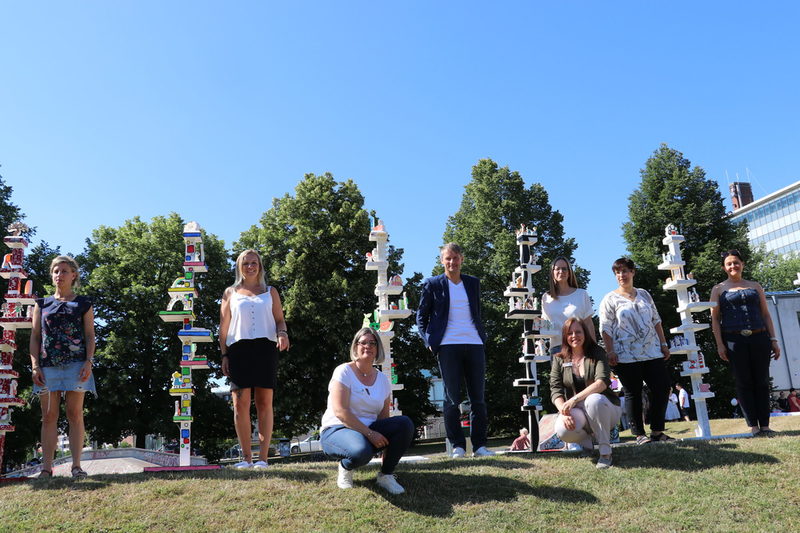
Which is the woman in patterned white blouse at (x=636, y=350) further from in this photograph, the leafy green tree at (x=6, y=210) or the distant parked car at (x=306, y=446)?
the distant parked car at (x=306, y=446)

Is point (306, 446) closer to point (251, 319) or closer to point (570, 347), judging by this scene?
point (251, 319)

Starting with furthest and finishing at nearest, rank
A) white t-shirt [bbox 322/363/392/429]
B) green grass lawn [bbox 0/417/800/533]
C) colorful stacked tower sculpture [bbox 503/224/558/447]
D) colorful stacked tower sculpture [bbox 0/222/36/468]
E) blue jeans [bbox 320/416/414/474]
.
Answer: colorful stacked tower sculpture [bbox 503/224/558/447], colorful stacked tower sculpture [bbox 0/222/36/468], white t-shirt [bbox 322/363/392/429], blue jeans [bbox 320/416/414/474], green grass lawn [bbox 0/417/800/533]

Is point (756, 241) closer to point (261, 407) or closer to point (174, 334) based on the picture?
point (174, 334)

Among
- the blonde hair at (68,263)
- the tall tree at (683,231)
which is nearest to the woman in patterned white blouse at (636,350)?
the blonde hair at (68,263)

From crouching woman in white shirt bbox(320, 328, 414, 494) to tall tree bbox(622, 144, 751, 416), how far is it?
22871 mm

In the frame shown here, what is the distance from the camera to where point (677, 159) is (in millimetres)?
30359

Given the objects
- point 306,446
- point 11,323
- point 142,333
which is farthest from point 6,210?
point 306,446

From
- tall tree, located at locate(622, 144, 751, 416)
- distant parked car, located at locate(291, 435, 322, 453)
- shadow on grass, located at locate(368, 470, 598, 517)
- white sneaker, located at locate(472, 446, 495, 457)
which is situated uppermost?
tall tree, located at locate(622, 144, 751, 416)

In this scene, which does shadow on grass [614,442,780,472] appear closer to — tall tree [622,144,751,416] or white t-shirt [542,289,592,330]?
white t-shirt [542,289,592,330]

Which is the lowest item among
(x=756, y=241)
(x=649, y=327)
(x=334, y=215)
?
(x=649, y=327)

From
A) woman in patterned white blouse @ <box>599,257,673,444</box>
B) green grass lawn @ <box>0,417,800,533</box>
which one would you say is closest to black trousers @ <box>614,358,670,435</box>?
woman in patterned white blouse @ <box>599,257,673,444</box>

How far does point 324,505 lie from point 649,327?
411cm

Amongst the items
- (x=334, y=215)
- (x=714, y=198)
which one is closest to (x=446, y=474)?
(x=334, y=215)

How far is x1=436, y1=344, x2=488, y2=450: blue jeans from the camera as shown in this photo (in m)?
6.41
